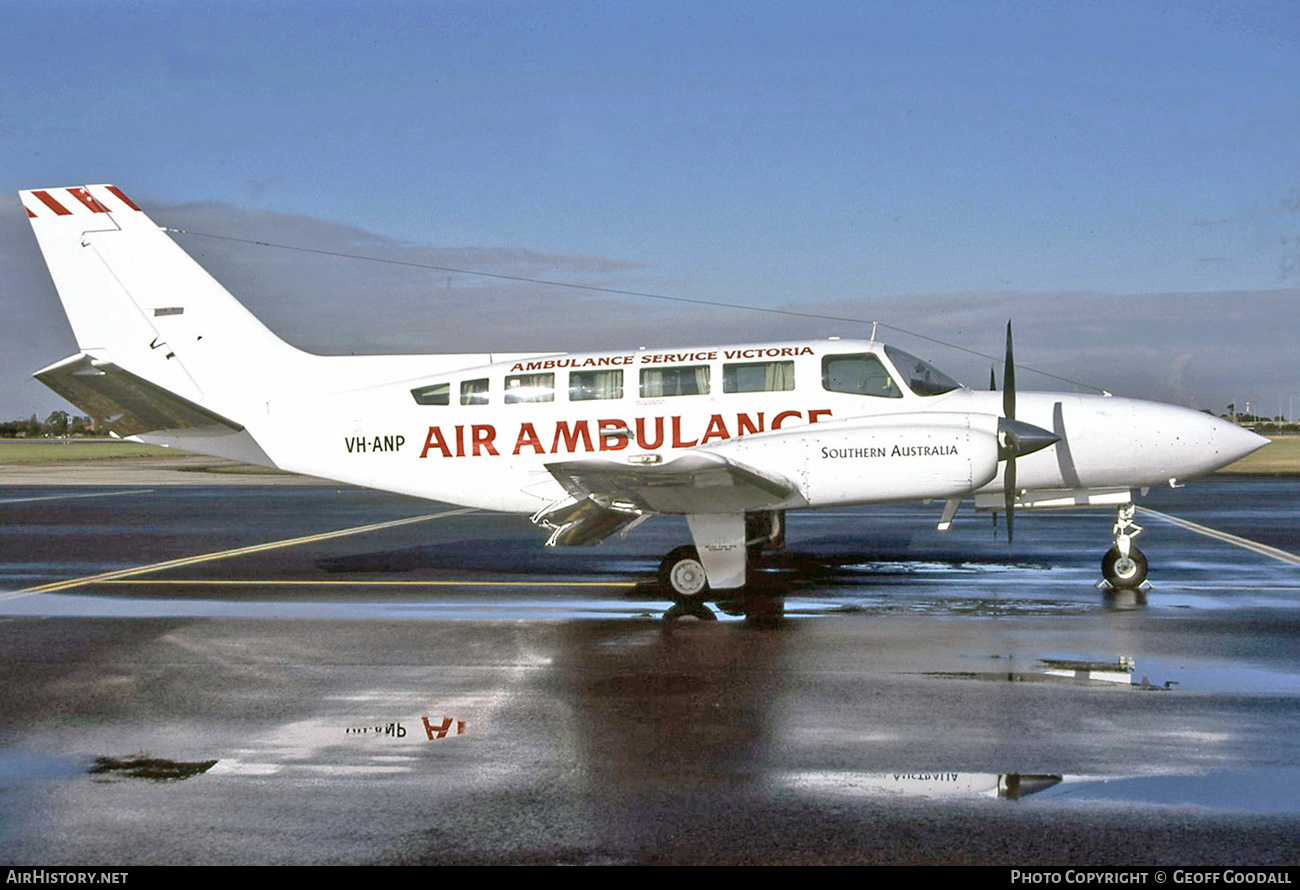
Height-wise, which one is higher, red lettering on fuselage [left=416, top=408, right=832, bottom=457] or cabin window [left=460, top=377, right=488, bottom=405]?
cabin window [left=460, top=377, right=488, bottom=405]

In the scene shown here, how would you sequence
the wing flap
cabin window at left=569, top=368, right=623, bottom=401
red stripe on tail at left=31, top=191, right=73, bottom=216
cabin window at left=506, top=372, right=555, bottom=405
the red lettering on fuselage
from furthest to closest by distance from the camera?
red stripe on tail at left=31, top=191, right=73, bottom=216, cabin window at left=506, top=372, right=555, bottom=405, cabin window at left=569, top=368, right=623, bottom=401, the red lettering on fuselage, the wing flap

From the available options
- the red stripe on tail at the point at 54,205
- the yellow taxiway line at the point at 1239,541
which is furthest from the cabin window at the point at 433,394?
the yellow taxiway line at the point at 1239,541

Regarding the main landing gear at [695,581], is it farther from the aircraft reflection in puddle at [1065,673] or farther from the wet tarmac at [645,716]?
the aircraft reflection in puddle at [1065,673]

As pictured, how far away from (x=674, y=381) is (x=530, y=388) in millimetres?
1956

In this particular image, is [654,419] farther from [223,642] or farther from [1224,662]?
[1224,662]

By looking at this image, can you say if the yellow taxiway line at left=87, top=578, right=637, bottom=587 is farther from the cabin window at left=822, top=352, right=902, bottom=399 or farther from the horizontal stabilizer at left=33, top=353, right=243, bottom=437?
the cabin window at left=822, top=352, right=902, bottom=399

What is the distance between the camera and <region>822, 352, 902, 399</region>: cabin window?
14.2 metres

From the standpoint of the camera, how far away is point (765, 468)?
13.0 m

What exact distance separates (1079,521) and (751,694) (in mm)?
19314

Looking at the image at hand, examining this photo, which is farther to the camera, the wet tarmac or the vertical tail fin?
the vertical tail fin

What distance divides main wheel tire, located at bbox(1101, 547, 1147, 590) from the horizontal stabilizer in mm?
11841

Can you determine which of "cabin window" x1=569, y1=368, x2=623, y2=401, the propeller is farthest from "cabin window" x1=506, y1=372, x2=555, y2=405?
the propeller

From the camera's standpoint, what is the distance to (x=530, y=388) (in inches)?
591

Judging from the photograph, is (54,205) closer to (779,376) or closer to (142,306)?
(142,306)
